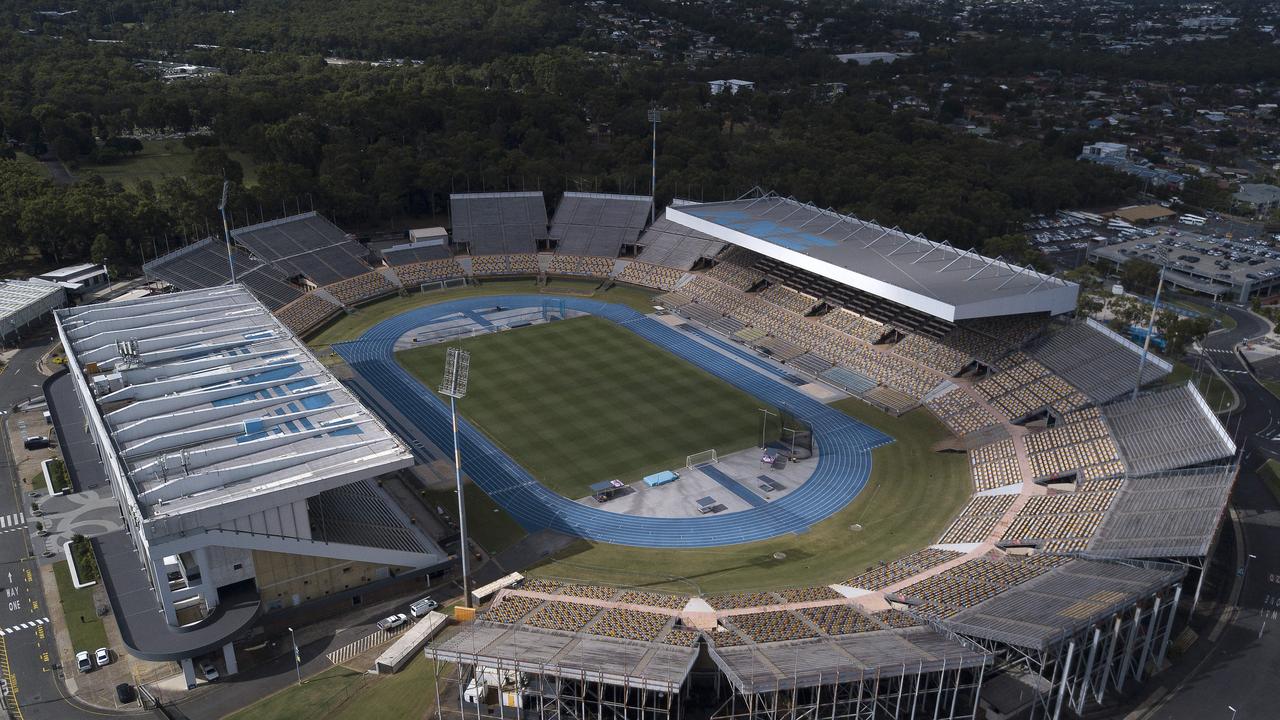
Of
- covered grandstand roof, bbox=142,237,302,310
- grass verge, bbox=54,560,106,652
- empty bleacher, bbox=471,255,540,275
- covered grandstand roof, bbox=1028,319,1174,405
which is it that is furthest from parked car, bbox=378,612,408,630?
empty bleacher, bbox=471,255,540,275

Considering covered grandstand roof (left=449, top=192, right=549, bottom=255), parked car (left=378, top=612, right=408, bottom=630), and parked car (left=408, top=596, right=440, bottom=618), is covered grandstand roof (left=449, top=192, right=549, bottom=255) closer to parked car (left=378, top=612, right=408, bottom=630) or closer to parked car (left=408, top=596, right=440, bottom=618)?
parked car (left=408, top=596, right=440, bottom=618)

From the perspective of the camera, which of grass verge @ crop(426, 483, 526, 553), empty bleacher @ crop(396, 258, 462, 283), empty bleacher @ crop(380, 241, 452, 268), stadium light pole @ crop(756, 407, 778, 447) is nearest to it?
grass verge @ crop(426, 483, 526, 553)

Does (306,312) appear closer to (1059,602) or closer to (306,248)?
(306,248)

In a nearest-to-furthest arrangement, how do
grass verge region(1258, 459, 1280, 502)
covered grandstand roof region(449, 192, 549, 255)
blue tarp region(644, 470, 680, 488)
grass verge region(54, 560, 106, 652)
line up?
grass verge region(54, 560, 106, 652) → grass verge region(1258, 459, 1280, 502) → blue tarp region(644, 470, 680, 488) → covered grandstand roof region(449, 192, 549, 255)

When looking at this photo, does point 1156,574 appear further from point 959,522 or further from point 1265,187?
point 1265,187

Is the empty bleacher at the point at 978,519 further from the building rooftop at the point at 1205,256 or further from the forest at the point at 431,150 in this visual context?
the building rooftop at the point at 1205,256

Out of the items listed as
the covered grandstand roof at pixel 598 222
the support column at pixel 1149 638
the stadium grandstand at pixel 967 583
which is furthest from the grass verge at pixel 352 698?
the covered grandstand roof at pixel 598 222

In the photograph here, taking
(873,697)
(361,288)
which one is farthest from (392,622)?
(361,288)
